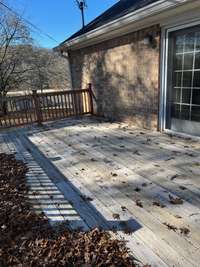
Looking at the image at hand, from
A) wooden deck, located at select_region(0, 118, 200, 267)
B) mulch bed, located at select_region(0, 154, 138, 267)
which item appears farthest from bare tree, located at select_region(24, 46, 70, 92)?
mulch bed, located at select_region(0, 154, 138, 267)

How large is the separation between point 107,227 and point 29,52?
35.7 ft

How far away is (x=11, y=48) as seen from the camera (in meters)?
10.5

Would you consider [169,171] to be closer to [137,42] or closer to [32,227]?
[32,227]

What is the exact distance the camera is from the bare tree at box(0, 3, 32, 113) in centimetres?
996

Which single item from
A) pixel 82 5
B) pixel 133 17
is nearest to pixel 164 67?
pixel 133 17

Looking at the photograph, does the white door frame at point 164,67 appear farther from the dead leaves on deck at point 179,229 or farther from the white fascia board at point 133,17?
the dead leaves on deck at point 179,229

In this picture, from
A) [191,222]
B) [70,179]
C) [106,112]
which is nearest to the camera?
[191,222]

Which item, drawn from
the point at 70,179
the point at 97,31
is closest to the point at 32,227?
the point at 70,179

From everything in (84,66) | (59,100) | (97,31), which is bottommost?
(59,100)

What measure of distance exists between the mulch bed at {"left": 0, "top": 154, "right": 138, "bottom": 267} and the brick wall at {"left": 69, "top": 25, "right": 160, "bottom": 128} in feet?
11.1

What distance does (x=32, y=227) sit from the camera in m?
1.93

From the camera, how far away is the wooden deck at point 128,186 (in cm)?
171

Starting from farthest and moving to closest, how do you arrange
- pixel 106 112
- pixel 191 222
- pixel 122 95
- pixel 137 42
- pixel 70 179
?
pixel 106 112 → pixel 122 95 → pixel 137 42 → pixel 70 179 → pixel 191 222

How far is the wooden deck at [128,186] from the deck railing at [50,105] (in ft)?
5.78
